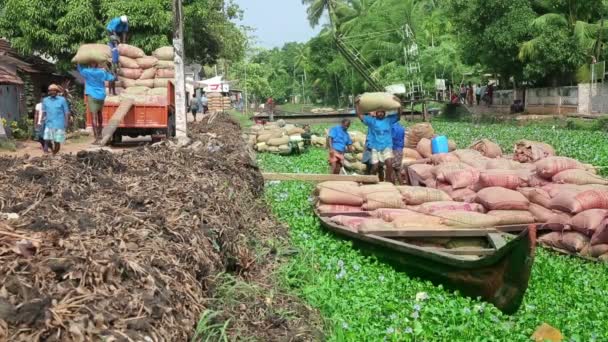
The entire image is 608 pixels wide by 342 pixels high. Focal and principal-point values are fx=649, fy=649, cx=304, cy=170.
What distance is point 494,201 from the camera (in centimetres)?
791

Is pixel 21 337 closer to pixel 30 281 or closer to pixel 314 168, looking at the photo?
pixel 30 281

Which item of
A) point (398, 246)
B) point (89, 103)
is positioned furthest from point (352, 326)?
point (89, 103)

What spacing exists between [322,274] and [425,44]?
34.2 metres

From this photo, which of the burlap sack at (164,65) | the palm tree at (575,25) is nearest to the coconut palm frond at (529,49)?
the palm tree at (575,25)

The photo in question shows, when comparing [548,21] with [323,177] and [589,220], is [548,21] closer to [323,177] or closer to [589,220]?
[323,177]

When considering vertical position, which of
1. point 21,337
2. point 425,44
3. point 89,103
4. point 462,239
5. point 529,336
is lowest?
point 529,336

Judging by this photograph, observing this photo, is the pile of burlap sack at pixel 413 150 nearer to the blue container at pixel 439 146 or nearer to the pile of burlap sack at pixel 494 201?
the blue container at pixel 439 146

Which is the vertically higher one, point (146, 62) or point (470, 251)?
point (146, 62)

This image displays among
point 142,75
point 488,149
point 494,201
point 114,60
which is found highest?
point 114,60

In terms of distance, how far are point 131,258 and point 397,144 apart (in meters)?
7.84

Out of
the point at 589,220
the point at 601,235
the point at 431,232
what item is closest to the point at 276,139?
the point at 431,232

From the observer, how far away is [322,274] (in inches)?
241

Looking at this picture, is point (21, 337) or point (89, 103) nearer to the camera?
point (21, 337)

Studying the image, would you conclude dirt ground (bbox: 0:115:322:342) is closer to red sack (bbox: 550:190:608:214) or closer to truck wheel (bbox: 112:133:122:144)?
red sack (bbox: 550:190:608:214)
